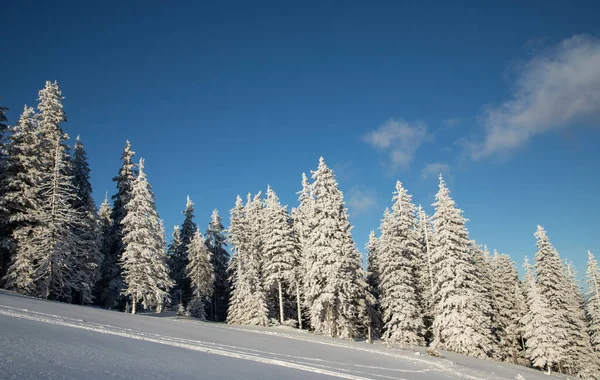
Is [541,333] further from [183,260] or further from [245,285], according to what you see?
[183,260]

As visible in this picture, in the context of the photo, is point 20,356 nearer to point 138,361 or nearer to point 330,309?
point 138,361

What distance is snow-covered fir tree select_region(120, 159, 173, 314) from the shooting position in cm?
3788

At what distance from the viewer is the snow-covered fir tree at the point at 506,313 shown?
4759cm

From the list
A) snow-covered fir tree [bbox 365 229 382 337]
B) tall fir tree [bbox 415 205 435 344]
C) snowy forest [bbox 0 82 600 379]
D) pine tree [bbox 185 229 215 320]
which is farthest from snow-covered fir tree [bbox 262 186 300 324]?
tall fir tree [bbox 415 205 435 344]

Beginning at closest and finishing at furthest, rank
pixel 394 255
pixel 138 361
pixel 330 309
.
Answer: pixel 138 361 → pixel 330 309 → pixel 394 255

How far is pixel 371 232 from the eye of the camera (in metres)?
51.8

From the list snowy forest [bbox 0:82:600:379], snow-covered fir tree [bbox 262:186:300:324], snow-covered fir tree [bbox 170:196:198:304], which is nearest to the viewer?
snowy forest [bbox 0:82:600:379]

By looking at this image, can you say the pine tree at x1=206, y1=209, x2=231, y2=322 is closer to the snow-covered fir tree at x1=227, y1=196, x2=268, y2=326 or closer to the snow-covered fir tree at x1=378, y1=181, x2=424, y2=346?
the snow-covered fir tree at x1=227, y1=196, x2=268, y2=326

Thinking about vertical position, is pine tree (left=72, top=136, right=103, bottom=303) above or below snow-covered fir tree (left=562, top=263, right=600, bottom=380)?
above

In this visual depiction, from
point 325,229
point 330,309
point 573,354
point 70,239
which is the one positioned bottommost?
point 573,354

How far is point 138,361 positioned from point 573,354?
53154mm

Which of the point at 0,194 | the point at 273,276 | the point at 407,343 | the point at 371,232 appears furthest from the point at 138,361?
the point at 371,232

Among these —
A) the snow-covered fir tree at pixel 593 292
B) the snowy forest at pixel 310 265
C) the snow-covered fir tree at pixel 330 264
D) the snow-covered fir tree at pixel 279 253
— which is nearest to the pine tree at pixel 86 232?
the snowy forest at pixel 310 265

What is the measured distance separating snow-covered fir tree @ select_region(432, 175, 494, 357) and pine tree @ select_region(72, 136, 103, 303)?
111 feet
